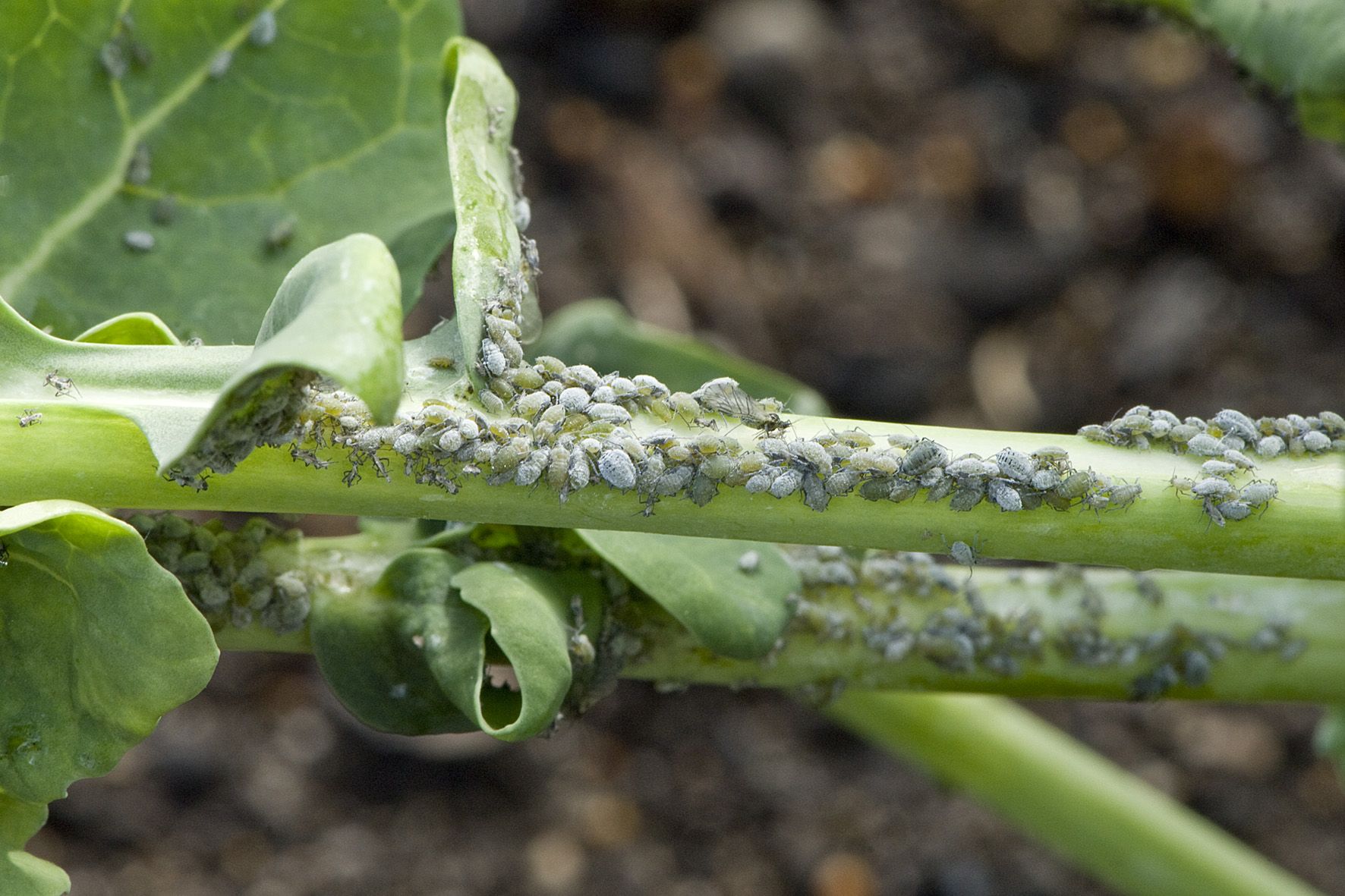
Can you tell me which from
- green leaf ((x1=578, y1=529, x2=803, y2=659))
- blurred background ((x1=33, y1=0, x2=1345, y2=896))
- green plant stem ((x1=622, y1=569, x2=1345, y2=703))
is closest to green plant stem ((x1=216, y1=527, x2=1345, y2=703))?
green plant stem ((x1=622, y1=569, x2=1345, y2=703))

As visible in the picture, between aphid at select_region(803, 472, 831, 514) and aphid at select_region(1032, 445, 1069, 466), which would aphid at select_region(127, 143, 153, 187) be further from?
aphid at select_region(1032, 445, 1069, 466)

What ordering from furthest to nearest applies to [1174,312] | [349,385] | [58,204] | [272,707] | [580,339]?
[1174,312]
[272,707]
[580,339]
[58,204]
[349,385]

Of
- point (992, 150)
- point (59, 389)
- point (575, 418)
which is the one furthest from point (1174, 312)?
point (59, 389)

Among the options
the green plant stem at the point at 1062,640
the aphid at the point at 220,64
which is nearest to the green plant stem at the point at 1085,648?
the green plant stem at the point at 1062,640

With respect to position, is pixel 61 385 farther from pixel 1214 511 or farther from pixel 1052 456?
pixel 1214 511

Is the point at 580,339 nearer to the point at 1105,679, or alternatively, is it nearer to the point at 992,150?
the point at 1105,679
